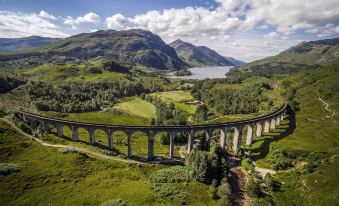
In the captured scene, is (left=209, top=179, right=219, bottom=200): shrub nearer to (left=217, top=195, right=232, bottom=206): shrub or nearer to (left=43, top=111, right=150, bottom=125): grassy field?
(left=217, top=195, right=232, bottom=206): shrub

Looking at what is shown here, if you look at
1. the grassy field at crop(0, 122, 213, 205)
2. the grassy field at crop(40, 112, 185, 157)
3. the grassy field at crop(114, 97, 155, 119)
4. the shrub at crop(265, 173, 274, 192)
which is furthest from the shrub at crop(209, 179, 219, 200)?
the grassy field at crop(114, 97, 155, 119)

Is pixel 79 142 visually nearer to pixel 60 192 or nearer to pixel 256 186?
pixel 60 192

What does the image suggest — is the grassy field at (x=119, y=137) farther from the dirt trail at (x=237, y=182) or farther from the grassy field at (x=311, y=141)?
the grassy field at (x=311, y=141)

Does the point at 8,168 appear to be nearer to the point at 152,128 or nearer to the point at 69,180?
the point at 69,180

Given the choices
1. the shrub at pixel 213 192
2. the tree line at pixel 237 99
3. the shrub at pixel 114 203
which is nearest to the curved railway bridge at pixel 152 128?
the shrub at pixel 213 192

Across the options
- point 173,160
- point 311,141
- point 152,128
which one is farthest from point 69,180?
point 311,141
